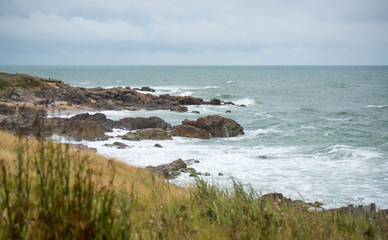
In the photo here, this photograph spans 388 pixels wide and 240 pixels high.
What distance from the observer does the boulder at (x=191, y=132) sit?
21719 millimetres

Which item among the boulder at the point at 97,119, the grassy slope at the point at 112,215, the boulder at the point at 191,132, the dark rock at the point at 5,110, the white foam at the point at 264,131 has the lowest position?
the white foam at the point at 264,131

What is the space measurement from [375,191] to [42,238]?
38.1 feet

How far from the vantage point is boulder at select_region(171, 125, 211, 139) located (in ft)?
71.3

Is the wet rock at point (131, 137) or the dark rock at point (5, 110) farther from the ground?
the dark rock at point (5, 110)

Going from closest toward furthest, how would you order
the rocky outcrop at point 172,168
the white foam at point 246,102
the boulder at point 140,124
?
the rocky outcrop at point 172,168
the boulder at point 140,124
the white foam at point 246,102

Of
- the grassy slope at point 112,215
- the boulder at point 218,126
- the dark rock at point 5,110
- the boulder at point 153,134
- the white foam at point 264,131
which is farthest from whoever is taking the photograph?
the white foam at point 264,131

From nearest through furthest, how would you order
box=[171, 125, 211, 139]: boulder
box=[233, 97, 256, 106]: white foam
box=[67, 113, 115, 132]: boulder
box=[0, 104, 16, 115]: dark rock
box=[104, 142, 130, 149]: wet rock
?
1. box=[104, 142, 130, 149]: wet rock
2. box=[171, 125, 211, 139]: boulder
3. box=[0, 104, 16, 115]: dark rock
4. box=[67, 113, 115, 132]: boulder
5. box=[233, 97, 256, 106]: white foam

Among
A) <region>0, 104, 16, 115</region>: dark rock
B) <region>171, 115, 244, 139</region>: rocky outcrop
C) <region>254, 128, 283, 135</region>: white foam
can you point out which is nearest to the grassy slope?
<region>171, 115, 244, 139</region>: rocky outcrop

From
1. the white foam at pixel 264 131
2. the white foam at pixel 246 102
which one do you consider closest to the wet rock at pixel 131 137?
the white foam at pixel 264 131

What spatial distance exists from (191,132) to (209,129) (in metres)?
1.35

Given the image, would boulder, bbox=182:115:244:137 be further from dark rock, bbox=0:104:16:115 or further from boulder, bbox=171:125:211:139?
dark rock, bbox=0:104:16:115

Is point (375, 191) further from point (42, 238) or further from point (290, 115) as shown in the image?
point (290, 115)

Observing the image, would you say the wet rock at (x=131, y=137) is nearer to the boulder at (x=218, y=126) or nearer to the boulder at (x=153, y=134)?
the boulder at (x=153, y=134)

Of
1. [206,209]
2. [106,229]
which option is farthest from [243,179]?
[106,229]
